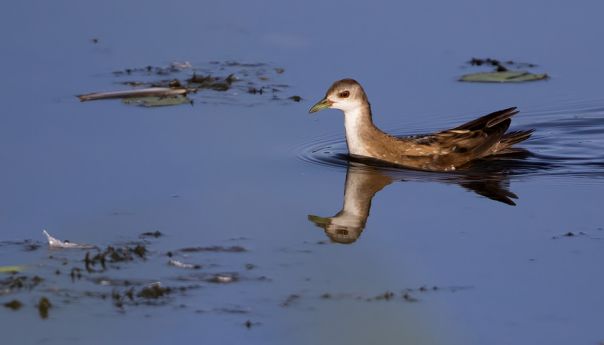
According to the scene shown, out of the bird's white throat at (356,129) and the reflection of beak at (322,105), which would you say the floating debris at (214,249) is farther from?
the bird's white throat at (356,129)

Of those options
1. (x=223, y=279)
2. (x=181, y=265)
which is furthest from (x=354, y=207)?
(x=223, y=279)

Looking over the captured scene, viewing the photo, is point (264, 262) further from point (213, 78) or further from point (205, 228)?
point (213, 78)

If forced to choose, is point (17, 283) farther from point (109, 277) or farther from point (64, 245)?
point (64, 245)

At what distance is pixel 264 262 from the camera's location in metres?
9.34

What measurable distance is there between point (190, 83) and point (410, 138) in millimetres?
2812

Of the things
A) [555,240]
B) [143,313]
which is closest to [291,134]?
[555,240]

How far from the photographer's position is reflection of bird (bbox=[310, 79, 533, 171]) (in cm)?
1310

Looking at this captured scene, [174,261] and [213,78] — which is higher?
[213,78]

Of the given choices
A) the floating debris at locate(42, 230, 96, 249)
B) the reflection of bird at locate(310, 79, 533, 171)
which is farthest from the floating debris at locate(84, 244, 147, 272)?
the reflection of bird at locate(310, 79, 533, 171)

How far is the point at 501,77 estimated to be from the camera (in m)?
15.0

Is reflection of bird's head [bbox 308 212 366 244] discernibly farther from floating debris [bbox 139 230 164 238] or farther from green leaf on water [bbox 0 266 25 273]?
green leaf on water [bbox 0 266 25 273]

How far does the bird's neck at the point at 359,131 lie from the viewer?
13.2 m

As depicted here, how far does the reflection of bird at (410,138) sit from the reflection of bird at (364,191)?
0.86 feet

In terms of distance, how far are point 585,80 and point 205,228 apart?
21.1ft
